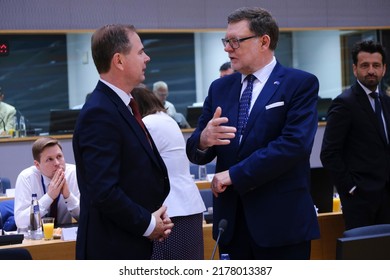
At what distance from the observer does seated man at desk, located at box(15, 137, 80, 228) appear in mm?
4789

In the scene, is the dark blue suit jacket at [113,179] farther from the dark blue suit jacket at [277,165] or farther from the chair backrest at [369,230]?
the chair backrest at [369,230]

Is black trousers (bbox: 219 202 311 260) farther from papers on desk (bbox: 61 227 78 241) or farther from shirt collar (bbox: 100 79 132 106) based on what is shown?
papers on desk (bbox: 61 227 78 241)

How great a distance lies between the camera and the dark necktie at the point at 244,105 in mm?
2891

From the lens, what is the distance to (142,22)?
10.7 metres

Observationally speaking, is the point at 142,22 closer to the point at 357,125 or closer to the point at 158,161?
the point at 357,125

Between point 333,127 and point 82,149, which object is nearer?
point 82,149

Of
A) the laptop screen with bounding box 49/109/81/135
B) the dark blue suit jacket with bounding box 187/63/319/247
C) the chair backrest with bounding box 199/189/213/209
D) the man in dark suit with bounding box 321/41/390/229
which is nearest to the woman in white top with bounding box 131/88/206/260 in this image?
the man in dark suit with bounding box 321/41/390/229

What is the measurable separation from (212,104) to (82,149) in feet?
2.36

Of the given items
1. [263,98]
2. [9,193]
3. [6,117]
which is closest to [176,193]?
[263,98]

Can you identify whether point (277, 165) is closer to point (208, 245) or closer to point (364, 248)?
point (364, 248)

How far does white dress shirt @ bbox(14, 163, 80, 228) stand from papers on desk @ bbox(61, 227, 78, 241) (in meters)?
0.50

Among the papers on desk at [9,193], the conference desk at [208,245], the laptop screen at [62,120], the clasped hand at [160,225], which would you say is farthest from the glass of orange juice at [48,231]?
the laptop screen at [62,120]

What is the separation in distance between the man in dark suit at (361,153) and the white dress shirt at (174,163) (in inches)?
33.5
